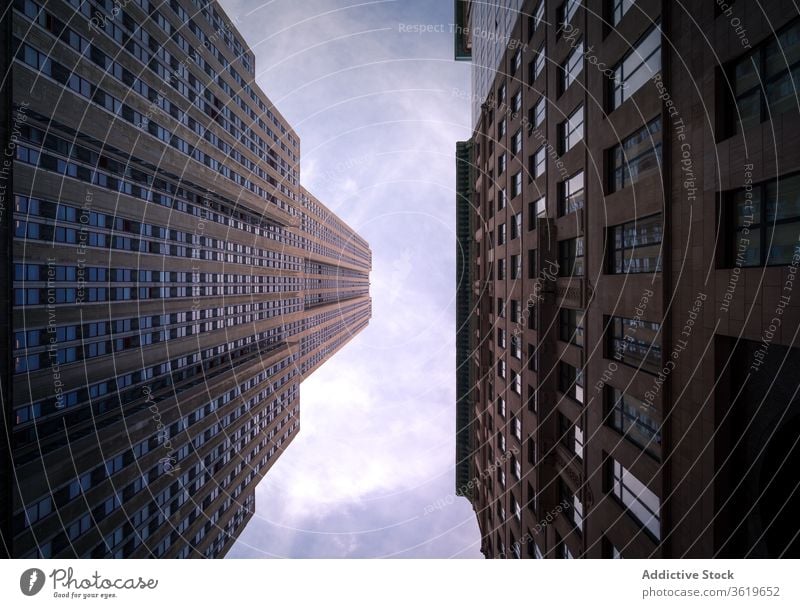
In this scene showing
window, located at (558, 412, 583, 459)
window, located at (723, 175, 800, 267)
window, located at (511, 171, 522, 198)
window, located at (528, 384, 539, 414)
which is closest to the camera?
window, located at (723, 175, 800, 267)

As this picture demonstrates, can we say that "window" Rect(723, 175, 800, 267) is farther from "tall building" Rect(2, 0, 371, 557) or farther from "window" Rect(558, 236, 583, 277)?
"tall building" Rect(2, 0, 371, 557)

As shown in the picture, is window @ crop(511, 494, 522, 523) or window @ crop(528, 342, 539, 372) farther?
window @ crop(511, 494, 522, 523)

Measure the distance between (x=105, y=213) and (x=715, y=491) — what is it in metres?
46.5

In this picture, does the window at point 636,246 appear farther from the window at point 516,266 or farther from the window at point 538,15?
the window at point 538,15

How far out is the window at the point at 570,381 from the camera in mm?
17875

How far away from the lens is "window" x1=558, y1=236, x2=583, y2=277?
17.7 meters

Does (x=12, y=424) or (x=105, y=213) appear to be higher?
(x=105, y=213)

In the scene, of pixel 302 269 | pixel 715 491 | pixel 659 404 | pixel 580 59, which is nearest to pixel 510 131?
pixel 580 59

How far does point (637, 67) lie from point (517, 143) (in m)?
13.1
